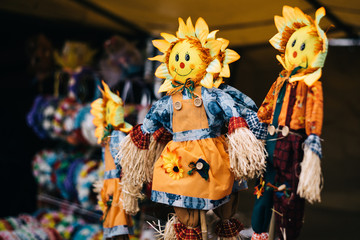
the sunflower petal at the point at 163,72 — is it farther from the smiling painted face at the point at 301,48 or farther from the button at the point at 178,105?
the smiling painted face at the point at 301,48

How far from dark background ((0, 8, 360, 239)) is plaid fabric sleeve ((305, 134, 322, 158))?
97cm

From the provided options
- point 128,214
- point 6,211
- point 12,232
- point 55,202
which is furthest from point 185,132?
point 6,211

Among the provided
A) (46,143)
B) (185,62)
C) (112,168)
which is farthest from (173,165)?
(46,143)

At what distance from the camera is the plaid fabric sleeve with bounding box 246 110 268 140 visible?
1.70 meters

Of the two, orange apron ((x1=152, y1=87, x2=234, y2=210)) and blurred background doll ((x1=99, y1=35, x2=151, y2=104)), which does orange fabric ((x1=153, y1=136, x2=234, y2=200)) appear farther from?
blurred background doll ((x1=99, y1=35, x2=151, y2=104))

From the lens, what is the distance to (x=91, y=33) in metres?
Answer: 3.84

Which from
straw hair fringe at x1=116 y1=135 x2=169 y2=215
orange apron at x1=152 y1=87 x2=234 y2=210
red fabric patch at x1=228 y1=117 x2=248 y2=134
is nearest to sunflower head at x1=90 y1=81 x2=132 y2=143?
straw hair fringe at x1=116 y1=135 x2=169 y2=215

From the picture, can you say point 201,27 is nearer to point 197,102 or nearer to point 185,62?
point 185,62

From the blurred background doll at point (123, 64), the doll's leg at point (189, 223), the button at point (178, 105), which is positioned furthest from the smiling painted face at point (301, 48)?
the blurred background doll at point (123, 64)

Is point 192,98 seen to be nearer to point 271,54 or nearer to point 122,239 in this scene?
point 271,54

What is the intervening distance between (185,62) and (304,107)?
55cm

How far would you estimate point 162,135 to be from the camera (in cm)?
201

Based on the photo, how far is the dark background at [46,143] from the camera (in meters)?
3.06

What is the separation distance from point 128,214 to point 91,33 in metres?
2.13
